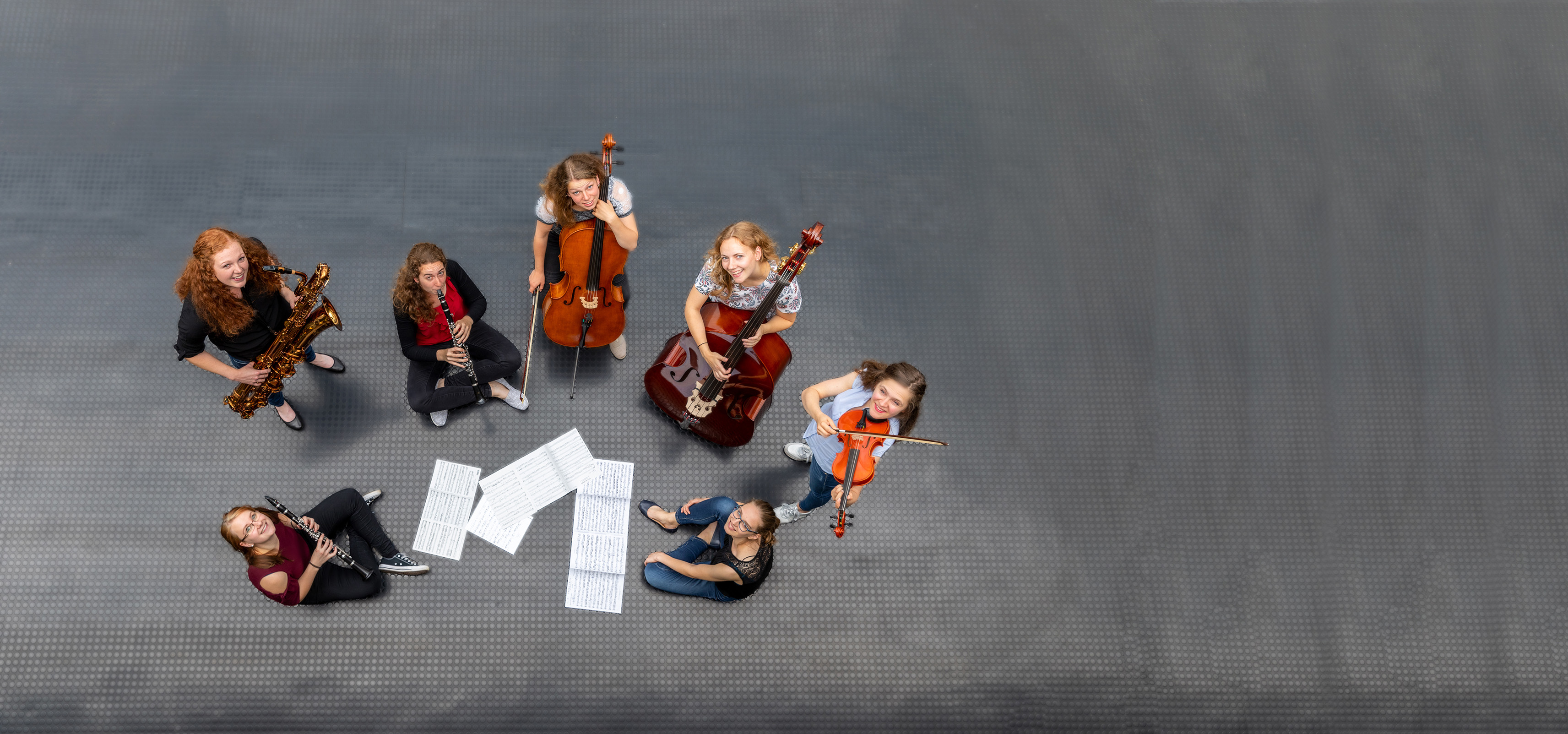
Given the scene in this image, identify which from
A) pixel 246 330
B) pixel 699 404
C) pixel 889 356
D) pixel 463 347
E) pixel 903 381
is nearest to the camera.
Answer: pixel 903 381

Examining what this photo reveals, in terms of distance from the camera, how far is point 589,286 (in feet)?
10.8

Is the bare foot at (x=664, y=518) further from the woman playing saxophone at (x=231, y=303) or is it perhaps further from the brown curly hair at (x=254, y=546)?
the woman playing saxophone at (x=231, y=303)

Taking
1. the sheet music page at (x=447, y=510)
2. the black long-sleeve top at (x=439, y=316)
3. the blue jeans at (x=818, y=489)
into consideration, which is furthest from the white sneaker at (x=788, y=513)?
the black long-sleeve top at (x=439, y=316)

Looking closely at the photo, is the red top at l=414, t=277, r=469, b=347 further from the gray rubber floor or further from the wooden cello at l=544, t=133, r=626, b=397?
the gray rubber floor

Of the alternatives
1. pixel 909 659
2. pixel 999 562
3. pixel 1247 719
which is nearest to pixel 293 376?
pixel 909 659

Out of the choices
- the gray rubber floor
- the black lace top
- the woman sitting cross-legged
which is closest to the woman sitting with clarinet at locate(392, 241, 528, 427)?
the gray rubber floor

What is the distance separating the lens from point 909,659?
361 centimetres

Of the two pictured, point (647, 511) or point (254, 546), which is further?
point (647, 511)

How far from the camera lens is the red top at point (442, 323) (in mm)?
3135

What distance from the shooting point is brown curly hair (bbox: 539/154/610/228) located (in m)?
2.90

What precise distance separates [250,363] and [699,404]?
5.72ft

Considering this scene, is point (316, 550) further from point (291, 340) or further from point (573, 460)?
point (573, 460)

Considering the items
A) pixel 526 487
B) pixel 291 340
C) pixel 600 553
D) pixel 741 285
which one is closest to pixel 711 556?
pixel 600 553

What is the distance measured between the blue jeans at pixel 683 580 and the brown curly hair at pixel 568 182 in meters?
1.35
